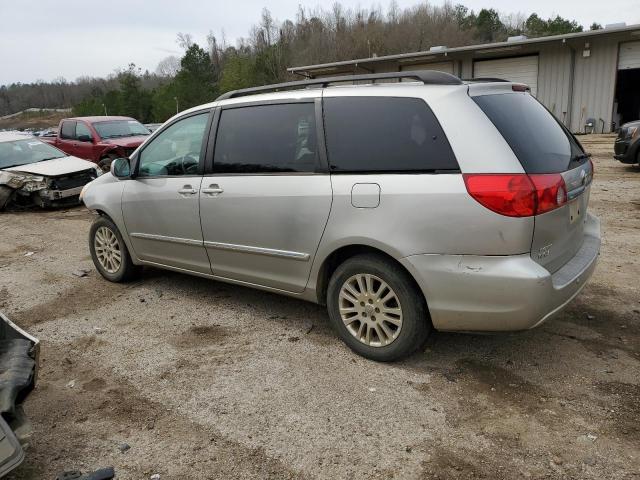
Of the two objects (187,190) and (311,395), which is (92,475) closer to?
(311,395)

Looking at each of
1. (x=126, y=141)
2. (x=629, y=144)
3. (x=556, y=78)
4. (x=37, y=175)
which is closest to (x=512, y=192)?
(x=629, y=144)

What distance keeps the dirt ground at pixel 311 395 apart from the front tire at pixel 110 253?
1.63ft

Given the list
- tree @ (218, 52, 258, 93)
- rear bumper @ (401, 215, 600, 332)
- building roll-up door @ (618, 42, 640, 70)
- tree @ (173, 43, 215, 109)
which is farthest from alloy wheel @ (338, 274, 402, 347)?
tree @ (218, 52, 258, 93)

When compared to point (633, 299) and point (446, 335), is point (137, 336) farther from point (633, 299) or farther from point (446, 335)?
point (633, 299)

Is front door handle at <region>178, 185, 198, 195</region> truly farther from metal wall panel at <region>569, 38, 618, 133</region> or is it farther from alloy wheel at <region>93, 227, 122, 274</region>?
metal wall panel at <region>569, 38, 618, 133</region>

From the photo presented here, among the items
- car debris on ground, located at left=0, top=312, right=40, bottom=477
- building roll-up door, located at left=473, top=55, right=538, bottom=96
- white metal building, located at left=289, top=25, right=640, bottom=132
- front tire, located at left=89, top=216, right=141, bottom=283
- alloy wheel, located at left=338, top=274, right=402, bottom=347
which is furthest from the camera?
building roll-up door, located at left=473, top=55, right=538, bottom=96

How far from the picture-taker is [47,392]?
345cm

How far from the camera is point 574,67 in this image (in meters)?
20.5

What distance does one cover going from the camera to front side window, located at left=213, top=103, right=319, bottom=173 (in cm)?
375

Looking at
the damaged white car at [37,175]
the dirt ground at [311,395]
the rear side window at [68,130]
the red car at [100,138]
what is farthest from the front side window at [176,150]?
the rear side window at [68,130]

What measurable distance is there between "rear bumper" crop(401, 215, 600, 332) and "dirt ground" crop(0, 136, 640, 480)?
18.4 inches

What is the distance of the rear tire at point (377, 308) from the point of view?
3.31m

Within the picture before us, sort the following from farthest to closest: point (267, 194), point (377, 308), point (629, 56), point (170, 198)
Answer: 1. point (629, 56)
2. point (170, 198)
3. point (267, 194)
4. point (377, 308)

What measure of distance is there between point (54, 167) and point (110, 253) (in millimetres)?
6426
